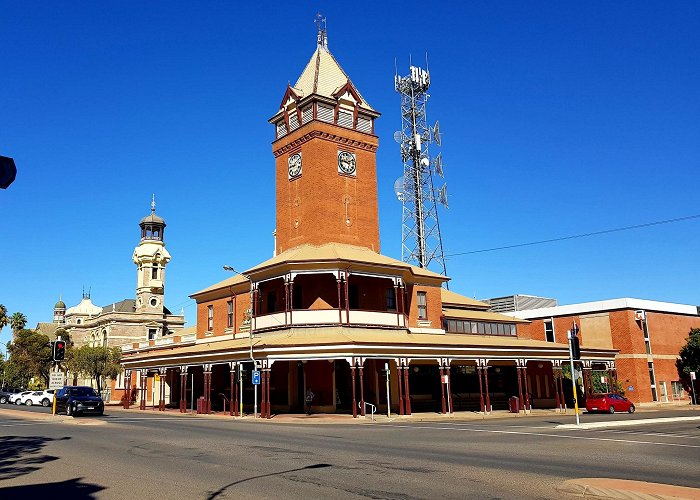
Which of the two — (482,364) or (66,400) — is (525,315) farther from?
(66,400)

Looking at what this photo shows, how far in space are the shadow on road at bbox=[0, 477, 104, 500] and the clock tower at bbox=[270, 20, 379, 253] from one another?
31.0 m

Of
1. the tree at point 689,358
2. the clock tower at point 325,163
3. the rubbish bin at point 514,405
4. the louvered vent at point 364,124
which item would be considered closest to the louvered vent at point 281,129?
the clock tower at point 325,163

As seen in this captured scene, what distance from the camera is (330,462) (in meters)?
14.2

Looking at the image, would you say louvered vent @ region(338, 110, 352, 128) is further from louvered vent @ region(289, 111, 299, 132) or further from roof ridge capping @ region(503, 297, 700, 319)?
roof ridge capping @ region(503, 297, 700, 319)

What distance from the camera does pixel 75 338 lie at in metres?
100

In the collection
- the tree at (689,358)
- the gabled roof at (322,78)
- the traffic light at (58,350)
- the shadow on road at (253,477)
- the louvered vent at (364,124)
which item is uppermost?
the gabled roof at (322,78)

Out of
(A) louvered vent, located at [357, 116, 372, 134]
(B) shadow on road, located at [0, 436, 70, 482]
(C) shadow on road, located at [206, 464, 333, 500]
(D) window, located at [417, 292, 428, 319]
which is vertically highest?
(A) louvered vent, located at [357, 116, 372, 134]

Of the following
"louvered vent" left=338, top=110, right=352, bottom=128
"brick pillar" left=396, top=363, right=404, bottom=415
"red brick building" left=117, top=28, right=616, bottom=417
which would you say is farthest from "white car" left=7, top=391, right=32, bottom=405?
"brick pillar" left=396, top=363, right=404, bottom=415

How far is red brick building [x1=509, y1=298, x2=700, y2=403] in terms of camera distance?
52.2m

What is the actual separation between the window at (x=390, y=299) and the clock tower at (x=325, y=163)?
457 cm

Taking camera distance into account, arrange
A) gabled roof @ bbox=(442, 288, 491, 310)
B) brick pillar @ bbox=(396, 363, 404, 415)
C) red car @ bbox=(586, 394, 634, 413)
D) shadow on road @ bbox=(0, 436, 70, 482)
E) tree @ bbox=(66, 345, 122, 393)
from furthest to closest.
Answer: tree @ bbox=(66, 345, 122, 393) → gabled roof @ bbox=(442, 288, 491, 310) → red car @ bbox=(586, 394, 634, 413) → brick pillar @ bbox=(396, 363, 404, 415) → shadow on road @ bbox=(0, 436, 70, 482)

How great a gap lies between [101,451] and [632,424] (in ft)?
73.9

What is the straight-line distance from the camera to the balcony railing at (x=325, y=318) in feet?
120

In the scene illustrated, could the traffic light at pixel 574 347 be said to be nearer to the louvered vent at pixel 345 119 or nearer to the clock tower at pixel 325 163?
the clock tower at pixel 325 163
